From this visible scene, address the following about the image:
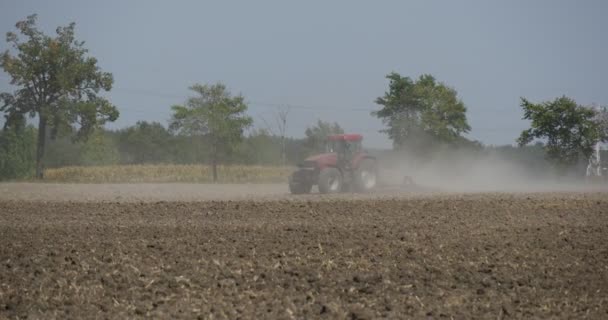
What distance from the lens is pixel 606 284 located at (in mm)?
9617

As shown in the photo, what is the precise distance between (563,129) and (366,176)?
14.5m

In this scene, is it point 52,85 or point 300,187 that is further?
point 52,85

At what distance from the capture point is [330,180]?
90.0 ft

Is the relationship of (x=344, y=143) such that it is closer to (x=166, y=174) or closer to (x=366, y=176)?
(x=366, y=176)

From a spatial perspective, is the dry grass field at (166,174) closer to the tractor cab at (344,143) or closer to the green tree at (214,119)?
the green tree at (214,119)

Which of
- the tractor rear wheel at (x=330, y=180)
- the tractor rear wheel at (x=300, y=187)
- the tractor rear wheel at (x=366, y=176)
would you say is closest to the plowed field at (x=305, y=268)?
the tractor rear wheel at (x=330, y=180)

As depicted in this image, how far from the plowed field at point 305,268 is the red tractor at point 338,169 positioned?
10669 mm

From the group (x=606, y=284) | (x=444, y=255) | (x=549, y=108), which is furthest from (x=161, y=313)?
(x=549, y=108)

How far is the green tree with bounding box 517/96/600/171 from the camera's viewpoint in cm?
3784

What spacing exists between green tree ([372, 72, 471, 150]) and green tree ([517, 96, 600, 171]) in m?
13.4

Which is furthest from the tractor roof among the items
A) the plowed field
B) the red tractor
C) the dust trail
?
the dust trail

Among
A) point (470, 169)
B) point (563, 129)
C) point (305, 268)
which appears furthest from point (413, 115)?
point (305, 268)

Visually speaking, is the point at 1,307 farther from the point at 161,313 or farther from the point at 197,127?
the point at 197,127

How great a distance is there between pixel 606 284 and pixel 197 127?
41099 millimetres
